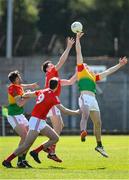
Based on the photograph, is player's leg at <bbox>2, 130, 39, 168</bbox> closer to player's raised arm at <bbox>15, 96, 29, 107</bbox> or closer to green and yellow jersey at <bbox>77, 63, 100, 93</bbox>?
player's raised arm at <bbox>15, 96, 29, 107</bbox>

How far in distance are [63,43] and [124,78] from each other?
134 feet

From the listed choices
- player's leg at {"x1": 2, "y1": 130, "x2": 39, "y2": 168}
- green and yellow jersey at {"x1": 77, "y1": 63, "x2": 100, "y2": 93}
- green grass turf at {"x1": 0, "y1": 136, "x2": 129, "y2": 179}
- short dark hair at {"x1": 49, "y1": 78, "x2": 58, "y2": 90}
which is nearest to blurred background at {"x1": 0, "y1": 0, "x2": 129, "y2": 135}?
green grass turf at {"x1": 0, "y1": 136, "x2": 129, "y2": 179}

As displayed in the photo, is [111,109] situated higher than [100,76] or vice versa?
[100,76]

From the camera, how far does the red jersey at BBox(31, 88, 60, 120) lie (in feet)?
62.2

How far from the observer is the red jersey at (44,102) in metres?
19.0

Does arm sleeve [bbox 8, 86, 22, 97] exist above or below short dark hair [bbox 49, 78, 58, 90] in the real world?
below

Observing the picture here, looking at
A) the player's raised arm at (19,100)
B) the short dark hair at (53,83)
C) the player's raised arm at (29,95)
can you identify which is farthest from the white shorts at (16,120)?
the short dark hair at (53,83)

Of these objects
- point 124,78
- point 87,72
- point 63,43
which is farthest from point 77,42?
point 63,43

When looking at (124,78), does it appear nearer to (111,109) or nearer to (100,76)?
(111,109)

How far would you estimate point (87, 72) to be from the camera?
69.7 ft

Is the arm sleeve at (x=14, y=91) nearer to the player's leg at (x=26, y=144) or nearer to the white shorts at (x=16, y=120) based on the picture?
the white shorts at (x=16, y=120)

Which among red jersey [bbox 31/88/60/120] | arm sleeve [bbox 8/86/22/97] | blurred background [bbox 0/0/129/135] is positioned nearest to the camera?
red jersey [bbox 31/88/60/120]

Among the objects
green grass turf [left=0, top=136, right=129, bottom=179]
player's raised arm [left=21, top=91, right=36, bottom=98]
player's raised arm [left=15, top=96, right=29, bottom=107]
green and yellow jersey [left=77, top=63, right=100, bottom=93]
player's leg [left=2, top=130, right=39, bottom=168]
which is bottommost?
green grass turf [left=0, top=136, right=129, bottom=179]

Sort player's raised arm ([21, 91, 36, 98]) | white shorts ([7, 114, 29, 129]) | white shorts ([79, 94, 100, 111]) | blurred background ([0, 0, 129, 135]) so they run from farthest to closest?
blurred background ([0, 0, 129, 135])
white shorts ([79, 94, 100, 111])
white shorts ([7, 114, 29, 129])
player's raised arm ([21, 91, 36, 98])
